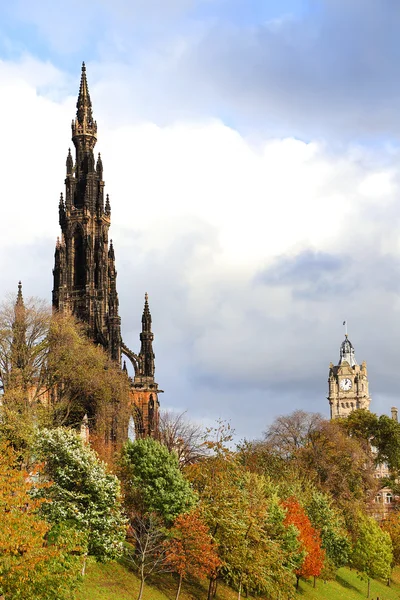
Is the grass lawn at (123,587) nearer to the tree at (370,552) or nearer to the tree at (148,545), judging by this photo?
the tree at (148,545)

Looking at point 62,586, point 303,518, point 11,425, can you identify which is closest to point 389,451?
point 303,518

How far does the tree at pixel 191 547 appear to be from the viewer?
50.2 m

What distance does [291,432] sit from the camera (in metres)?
105

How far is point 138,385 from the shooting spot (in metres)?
97.1

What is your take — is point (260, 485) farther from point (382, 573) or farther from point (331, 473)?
point (331, 473)

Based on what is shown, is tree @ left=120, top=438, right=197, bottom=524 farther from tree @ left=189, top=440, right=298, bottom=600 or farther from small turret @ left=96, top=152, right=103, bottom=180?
small turret @ left=96, top=152, right=103, bottom=180

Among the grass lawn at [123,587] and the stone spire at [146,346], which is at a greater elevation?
the stone spire at [146,346]

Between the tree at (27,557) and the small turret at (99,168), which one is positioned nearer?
the tree at (27,557)

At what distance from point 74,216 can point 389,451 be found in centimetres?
5230

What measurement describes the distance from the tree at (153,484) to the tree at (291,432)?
153ft

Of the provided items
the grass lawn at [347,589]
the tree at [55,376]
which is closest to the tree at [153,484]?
the tree at [55,376]

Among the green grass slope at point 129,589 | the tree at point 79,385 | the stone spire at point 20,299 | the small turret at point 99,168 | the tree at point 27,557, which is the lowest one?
the green grass slope at point 129,589

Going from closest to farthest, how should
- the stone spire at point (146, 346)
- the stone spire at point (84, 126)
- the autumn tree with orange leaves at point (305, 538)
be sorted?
the autumn tree with orange leaves at point (305, 538), the stone spire at point (146, 346), the stone spire at point (84, 126)

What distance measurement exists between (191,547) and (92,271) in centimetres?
5344
